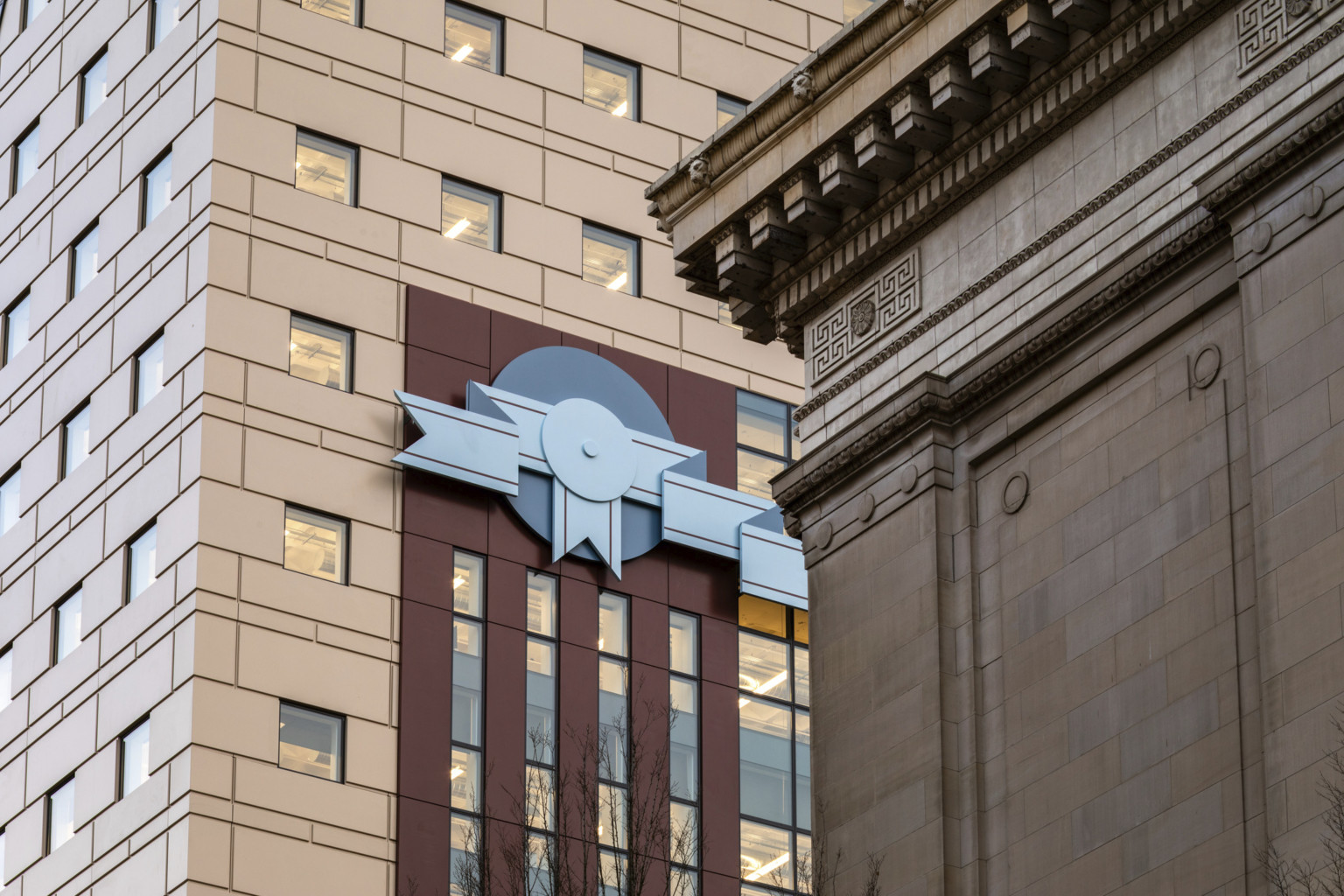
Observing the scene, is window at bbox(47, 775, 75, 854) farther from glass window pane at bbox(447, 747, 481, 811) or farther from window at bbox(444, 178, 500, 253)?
window at bbox(444, 178, 500, 253)

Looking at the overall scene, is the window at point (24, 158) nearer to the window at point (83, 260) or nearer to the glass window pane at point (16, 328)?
the glass window pane at point (16, 328)

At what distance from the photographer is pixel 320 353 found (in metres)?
60.0

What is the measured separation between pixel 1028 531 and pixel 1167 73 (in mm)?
5055

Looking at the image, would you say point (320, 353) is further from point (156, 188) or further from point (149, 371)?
point (156, 188)

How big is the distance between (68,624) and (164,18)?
A: 14421mm

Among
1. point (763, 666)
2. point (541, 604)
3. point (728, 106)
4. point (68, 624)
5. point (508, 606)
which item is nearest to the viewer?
point (68, 624)

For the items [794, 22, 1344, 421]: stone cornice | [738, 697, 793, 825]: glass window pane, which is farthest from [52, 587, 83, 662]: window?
[794, 22, 1344, 421]: stone cornice

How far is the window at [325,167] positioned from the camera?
61.5m

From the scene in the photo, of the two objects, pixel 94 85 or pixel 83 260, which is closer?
pixel 83 260

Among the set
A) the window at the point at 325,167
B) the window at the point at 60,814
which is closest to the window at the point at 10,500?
the window at the point at 60,814

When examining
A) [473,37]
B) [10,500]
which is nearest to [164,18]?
[473,37]

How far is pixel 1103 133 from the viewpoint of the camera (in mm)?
29406

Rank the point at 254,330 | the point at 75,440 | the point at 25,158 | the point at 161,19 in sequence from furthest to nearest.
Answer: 1. the point at 25,158
2. the point at 161,19
3. the point at 75,440
4. the point at 254,330

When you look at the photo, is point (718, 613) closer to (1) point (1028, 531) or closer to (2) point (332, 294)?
(2) point (332, 294)
